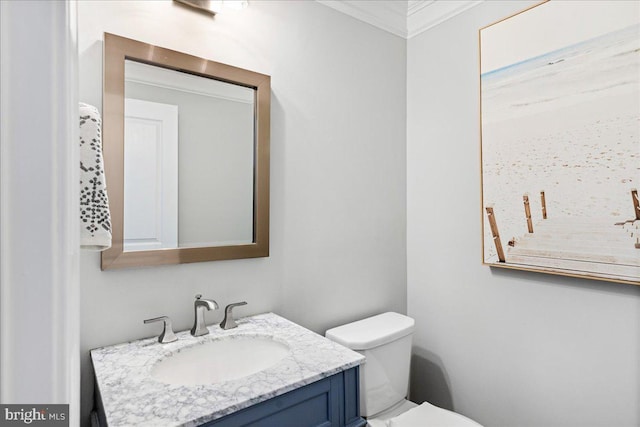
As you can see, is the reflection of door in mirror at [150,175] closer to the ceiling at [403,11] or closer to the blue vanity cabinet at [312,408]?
the blue vanity cabinet at [312,408]

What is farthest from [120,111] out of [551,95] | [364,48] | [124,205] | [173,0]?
[551,95]

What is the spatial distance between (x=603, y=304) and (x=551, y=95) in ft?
2.61

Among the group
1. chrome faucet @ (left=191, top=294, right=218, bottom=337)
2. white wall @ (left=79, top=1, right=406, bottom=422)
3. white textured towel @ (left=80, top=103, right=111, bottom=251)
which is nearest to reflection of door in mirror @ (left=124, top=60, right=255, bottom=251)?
white wall @ (left=79, top=1, right=406, bottom=422)

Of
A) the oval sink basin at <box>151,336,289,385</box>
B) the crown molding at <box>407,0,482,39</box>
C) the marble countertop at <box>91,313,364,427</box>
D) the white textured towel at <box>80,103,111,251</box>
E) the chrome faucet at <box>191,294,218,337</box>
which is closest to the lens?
the white textured towel at <box>80,103,111,251</box>

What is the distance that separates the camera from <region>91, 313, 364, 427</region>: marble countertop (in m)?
0.80

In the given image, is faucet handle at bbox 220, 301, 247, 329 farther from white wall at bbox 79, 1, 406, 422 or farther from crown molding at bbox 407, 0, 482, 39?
crown molding at bbox 407, 0, 482, 39

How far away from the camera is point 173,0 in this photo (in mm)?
1251

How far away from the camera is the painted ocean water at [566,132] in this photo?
1183 millimetres

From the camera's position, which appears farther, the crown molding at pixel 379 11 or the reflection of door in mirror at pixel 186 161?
the crown molding at pixel 379 11

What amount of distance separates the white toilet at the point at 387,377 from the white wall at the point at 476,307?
282 millimetres

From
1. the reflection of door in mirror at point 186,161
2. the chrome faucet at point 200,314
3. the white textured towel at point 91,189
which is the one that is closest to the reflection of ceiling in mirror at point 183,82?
the reflection of door in mirror at point 186,161

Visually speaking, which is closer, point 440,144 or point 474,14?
point 474,14

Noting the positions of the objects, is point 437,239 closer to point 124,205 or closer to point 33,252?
point 124,205
